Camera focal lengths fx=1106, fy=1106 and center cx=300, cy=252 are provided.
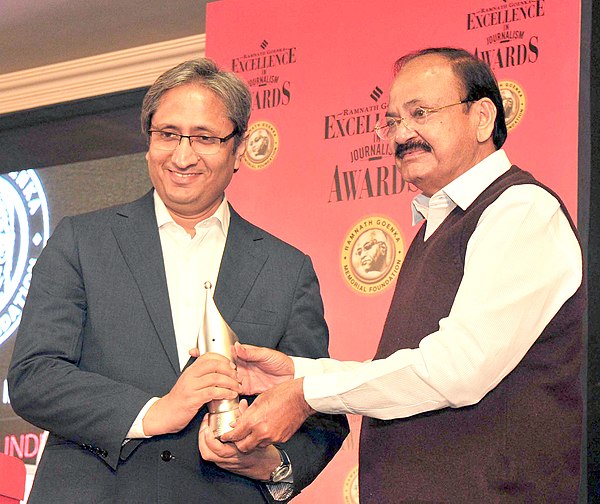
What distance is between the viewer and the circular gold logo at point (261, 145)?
4.01 metres

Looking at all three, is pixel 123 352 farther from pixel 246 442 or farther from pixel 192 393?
pixel 246 442

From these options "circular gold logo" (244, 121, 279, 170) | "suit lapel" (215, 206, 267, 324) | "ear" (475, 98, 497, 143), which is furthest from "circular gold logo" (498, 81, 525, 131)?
"suit lapel" (215, 206, 267, 324)

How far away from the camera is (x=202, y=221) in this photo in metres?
2.42

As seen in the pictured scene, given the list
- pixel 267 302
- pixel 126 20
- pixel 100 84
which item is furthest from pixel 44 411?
pixel 100 84

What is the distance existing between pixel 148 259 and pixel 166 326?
0.17m

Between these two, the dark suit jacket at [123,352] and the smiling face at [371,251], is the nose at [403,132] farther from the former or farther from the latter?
the smiling face at [371,251]

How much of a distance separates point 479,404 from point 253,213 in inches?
83.8

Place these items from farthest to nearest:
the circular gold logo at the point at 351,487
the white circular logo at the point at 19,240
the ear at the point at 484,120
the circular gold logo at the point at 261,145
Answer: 1. the white circular logo at the point at 19,240
2. the circular gold logo at the point at 261,145
3. the circular gold logo at the point at 351,487
4. the ear at the point at 484,120

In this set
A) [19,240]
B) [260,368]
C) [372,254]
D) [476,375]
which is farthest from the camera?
[19,240]

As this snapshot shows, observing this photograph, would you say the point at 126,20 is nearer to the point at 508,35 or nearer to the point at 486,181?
the point at 508,35

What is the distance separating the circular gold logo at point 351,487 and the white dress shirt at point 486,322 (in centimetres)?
164

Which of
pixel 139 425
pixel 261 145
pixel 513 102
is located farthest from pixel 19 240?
pixel 139 425

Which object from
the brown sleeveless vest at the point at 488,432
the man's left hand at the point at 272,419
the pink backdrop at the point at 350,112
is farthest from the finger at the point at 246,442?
the pink backdrop at the point at 350,112

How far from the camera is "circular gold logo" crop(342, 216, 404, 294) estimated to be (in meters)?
3.69
